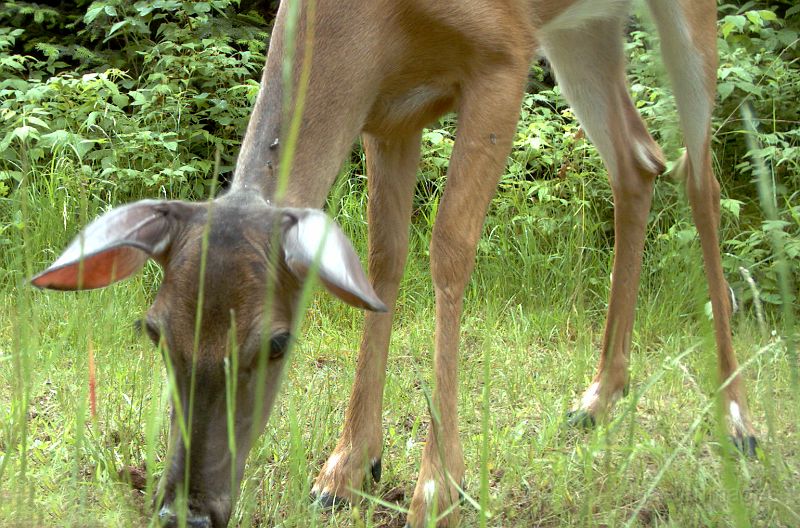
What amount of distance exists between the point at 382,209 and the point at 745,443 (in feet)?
5.23

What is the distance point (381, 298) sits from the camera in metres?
3.95

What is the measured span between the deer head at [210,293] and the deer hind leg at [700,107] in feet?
7.22

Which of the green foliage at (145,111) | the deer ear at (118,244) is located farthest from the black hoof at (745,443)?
the green foliage at (145,111)

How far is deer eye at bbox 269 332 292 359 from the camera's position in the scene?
2758mm

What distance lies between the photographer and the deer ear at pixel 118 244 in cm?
255

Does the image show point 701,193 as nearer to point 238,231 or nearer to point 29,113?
point 238,231

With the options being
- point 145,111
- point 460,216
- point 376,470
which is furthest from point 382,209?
point 145,111

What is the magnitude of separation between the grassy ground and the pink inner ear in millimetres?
84

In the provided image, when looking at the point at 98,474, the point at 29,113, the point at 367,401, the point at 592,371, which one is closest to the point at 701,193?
the point at 592,371

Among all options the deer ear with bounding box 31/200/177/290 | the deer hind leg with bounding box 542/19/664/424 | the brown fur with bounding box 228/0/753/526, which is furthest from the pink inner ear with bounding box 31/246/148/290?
the deer hind leg with bounding box 542/19/664/424

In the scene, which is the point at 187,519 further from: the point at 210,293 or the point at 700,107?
the point at 700,107

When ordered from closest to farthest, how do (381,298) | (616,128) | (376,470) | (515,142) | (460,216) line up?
(460,216) → (376,470) → (381,298) → (616,128) → (515,142)

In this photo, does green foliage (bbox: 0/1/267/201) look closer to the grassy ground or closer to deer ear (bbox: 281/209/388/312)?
the grassy ground

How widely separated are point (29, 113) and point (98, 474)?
13.3 ft
